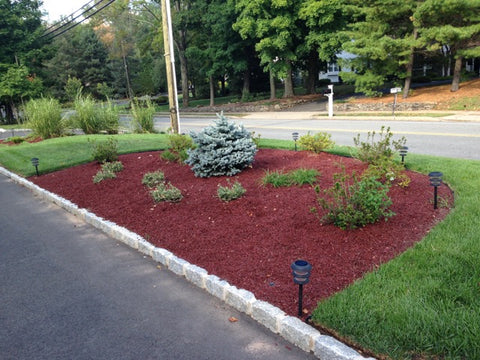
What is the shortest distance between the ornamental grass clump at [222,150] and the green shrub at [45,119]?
421 inches

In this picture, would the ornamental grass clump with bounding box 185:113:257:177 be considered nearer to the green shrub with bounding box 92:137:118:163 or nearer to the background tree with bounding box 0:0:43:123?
the green shrub with bounding box 92:137:118:163

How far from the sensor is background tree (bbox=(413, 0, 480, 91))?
17.9 m

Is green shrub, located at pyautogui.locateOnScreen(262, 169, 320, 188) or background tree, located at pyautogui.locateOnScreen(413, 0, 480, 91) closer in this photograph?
green shrub, located at pyautogui.locateOnScreen(262, 169, 320, 188)

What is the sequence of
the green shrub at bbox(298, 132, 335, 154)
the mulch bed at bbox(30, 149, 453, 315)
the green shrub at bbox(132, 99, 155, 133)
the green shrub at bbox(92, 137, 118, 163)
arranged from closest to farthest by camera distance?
the mulch bed at bbox(30, 149, 453, 315) → the green shrub at bbox(298, 132, 335, 154) → the green shrub at bbox(92, 137, 118, 163) → the green shrub at bbox(132, 99, 155, 133)

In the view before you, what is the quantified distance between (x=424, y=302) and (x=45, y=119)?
16.2 m

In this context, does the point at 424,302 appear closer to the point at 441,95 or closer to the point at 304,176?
the point at 304,176

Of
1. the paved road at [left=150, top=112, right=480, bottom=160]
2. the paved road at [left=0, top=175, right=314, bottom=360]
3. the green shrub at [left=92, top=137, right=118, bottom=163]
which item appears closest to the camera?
the paved road at [left=0, top=175, right=314, bottom=360]

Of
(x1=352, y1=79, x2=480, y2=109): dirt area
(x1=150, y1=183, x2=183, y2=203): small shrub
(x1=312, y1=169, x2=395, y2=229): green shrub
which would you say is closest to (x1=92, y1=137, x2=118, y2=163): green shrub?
(x1=150, y1=183, x2=183, y2=203): small shrub

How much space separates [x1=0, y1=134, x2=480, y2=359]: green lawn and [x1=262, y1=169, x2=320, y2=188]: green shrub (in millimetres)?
2375

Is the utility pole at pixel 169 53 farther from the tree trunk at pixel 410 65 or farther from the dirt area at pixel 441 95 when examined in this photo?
the dirt area at pixel 441 95

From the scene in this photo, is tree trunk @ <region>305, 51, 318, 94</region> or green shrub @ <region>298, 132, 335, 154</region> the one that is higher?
tree trunk @ <region>305, 51, 318, 94</region>

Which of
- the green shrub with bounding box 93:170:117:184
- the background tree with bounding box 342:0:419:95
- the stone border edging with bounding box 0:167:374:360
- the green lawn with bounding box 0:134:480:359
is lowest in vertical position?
the stone border edging with bounding box 0:167:374:360

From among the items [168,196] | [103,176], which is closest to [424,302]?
[168,196]

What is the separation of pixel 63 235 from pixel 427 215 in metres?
5.24
